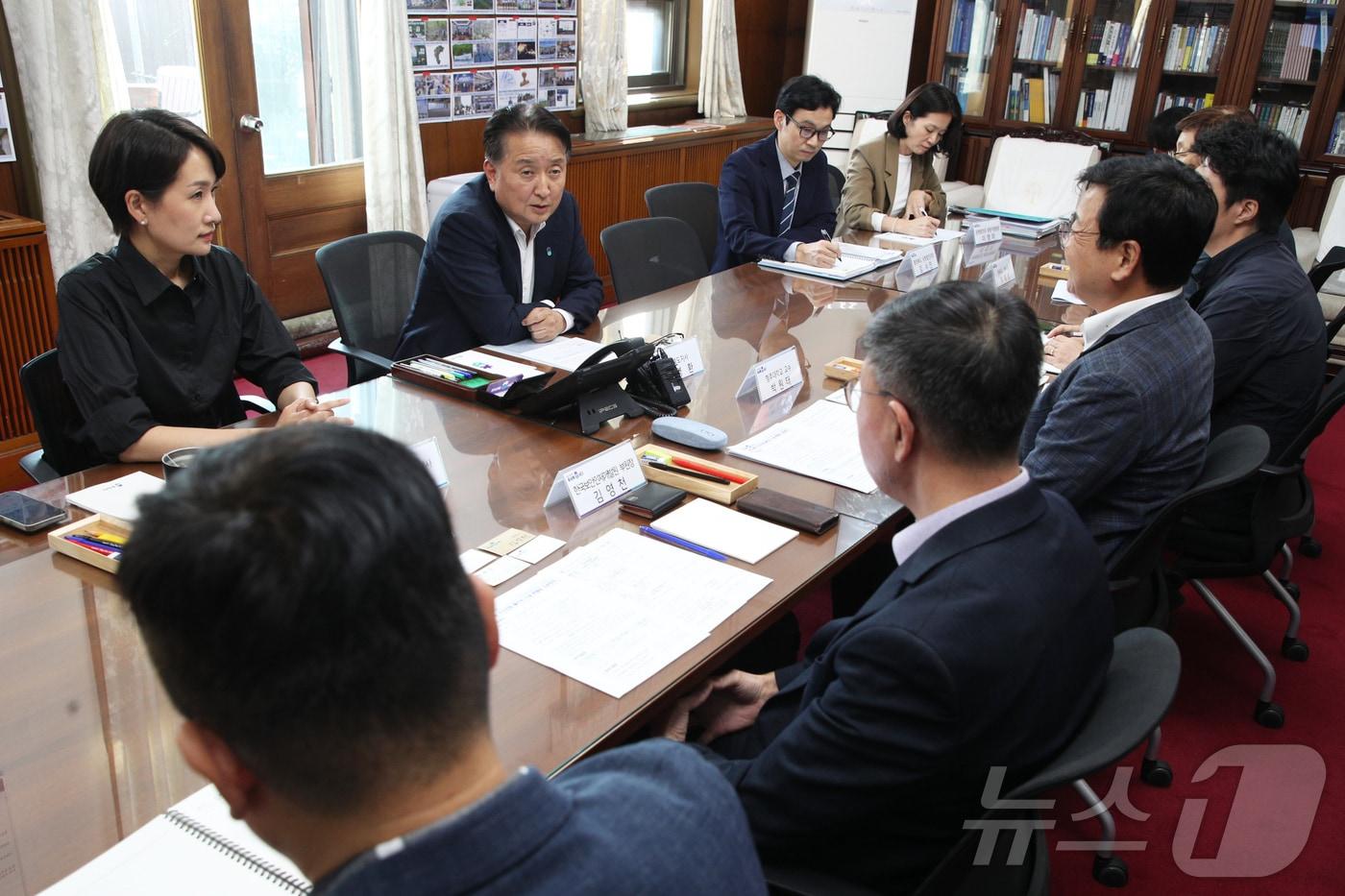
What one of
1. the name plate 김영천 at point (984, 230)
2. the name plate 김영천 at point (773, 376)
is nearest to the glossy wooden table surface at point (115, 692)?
the name plate 김영천 at point (773, 376)

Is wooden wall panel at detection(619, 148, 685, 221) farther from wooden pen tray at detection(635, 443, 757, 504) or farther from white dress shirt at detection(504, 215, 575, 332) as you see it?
wooden pen tray at detection(635, 443, 757, 504)

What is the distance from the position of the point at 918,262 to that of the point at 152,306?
8.48ft

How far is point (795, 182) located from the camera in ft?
13.5

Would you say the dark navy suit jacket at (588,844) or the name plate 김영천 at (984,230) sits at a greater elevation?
the dark navy suit jacket at (588,844)

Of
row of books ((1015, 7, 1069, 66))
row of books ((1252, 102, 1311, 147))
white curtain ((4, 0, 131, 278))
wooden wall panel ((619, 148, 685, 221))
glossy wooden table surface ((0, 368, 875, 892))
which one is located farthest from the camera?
row of books ((1015, 7, 1069, 66))

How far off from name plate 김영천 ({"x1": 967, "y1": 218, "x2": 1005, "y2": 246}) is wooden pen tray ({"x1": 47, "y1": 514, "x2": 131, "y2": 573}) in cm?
352

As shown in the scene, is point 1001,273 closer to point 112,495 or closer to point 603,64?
point 603,64

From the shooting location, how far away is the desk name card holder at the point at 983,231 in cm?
434

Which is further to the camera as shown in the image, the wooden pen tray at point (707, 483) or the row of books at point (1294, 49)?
the row of books at point (1294, 49)

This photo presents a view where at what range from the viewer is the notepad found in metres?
1.77

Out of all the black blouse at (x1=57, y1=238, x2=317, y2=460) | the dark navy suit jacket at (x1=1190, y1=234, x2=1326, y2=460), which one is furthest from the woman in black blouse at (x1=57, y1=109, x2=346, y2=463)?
the dark navy suit jacket at (x1=1190, y1=234, x2=1326, y2=460)

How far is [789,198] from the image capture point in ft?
13.6

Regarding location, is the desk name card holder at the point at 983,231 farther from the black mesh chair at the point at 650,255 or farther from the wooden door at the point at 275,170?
the wooden door at the point at 275,170

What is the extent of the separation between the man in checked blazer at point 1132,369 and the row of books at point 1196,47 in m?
4.73
